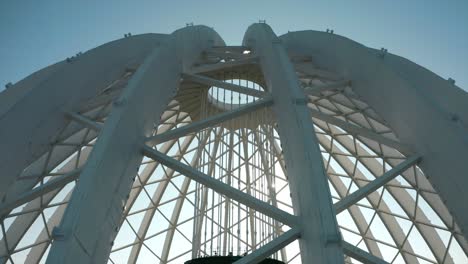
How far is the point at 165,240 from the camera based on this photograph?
34875 millimetres

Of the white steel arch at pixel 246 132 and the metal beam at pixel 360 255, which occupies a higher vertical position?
the white steel arch at pixel 246 132

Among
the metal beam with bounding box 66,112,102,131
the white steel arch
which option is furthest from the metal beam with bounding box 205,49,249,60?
the metal beam with bounding box 66,112,102,131

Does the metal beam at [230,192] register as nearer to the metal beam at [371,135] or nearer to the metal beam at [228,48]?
the metal beam at [371,135]

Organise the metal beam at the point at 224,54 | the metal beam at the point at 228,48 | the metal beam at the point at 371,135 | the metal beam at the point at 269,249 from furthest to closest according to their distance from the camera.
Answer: the metal beam at the point at 228,48, the metal beam at the point at 224,54, the metal beam at the point at 371,135, the metal beam at the point at 269,249

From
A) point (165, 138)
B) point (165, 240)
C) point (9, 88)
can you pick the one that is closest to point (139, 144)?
point (165, 138)

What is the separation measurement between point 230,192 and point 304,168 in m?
2.37

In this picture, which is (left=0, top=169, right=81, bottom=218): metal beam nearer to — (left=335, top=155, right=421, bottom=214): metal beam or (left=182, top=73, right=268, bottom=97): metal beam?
(left=182, top=73, right=268, bottom=97): metal beam

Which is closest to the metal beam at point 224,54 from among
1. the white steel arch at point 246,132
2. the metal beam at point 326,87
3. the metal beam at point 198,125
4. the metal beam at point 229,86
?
the white steel arch at point 246,132

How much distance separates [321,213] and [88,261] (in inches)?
221

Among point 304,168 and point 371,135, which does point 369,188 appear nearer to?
point 304,168

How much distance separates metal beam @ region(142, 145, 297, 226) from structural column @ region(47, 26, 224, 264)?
948mm

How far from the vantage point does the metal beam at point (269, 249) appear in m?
10.7

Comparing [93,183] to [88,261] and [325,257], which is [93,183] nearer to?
[88,261]

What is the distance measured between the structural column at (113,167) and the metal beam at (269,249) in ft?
12.0
